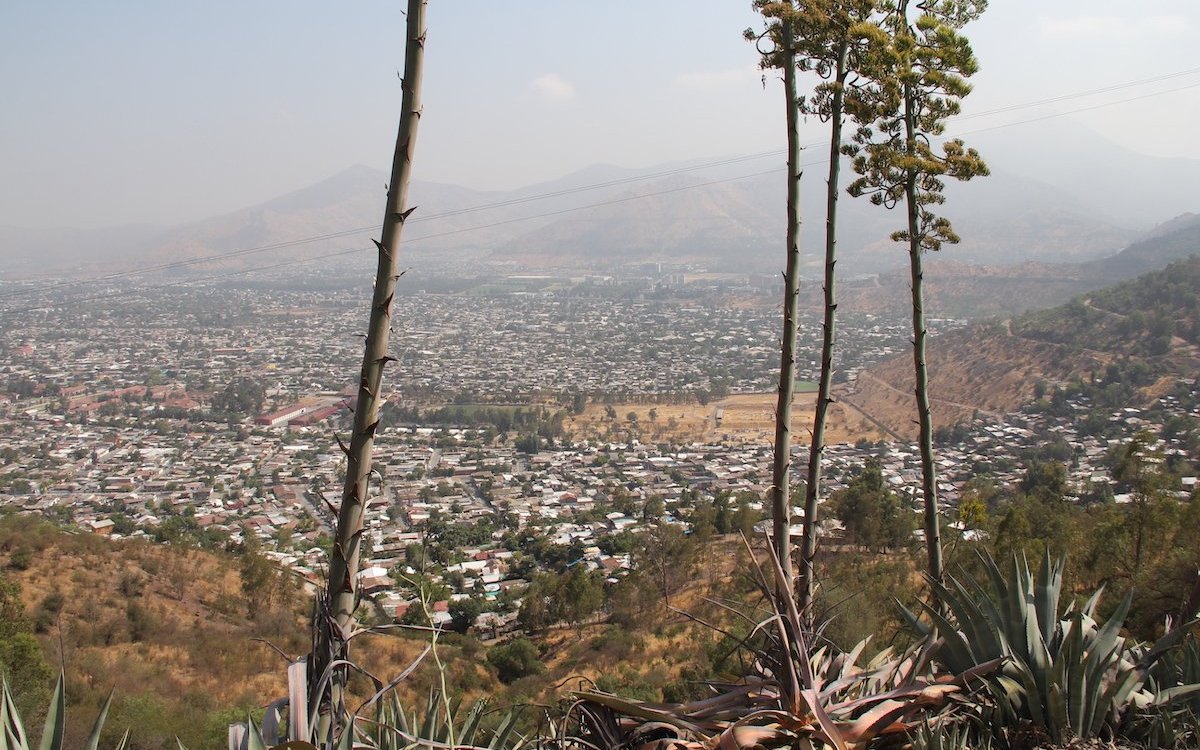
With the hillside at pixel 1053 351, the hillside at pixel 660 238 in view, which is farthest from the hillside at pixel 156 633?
the hillside at pixel 660 238

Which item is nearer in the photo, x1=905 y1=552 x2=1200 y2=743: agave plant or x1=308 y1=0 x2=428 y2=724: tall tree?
x1=308 y1=0 x2=428 y2=724: tall tree

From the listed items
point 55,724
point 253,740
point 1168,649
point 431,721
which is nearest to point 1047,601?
point 1168,649

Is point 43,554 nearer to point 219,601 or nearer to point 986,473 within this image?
point 219,601

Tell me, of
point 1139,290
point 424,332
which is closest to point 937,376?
point 1139,290

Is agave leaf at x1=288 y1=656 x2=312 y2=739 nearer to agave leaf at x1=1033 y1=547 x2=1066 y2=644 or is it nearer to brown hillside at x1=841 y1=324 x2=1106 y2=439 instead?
agave leaf at x1=1033 y1=547 x2=1066 y2=644

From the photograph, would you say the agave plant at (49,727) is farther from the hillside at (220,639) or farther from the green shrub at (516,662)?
the green shrub at (516,662)

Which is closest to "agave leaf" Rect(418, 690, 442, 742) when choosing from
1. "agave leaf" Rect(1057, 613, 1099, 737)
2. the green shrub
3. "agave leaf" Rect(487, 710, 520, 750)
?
"agave leaf" Rect(487, 710, 520, 750)
